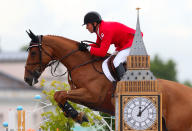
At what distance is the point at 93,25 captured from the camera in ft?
33.8

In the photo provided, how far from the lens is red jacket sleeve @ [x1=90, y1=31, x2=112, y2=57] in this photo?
1005 centimetres

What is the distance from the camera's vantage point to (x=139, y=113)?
897 cm

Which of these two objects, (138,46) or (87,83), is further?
(87,83)

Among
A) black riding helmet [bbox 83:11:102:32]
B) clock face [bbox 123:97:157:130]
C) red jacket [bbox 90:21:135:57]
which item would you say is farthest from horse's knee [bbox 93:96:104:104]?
black riding helmet [bbox 83:11:102:32]

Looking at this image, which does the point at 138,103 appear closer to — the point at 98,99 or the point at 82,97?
the point at 98,99

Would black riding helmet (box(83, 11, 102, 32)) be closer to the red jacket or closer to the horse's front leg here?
the red jacket

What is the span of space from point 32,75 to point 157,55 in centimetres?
6777

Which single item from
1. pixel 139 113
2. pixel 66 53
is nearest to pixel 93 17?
pixel 66 53

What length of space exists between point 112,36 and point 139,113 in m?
1.84

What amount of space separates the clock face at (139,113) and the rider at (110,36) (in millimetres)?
1133

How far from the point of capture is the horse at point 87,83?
33.2ft

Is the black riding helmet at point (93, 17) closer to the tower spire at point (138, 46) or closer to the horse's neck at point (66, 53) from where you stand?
the horse's neck at point (66, 53)

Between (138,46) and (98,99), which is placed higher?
(138,46)

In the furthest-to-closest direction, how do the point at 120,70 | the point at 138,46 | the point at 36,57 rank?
the point at 36,57 → the point at 120,70 → the point at 138,46
